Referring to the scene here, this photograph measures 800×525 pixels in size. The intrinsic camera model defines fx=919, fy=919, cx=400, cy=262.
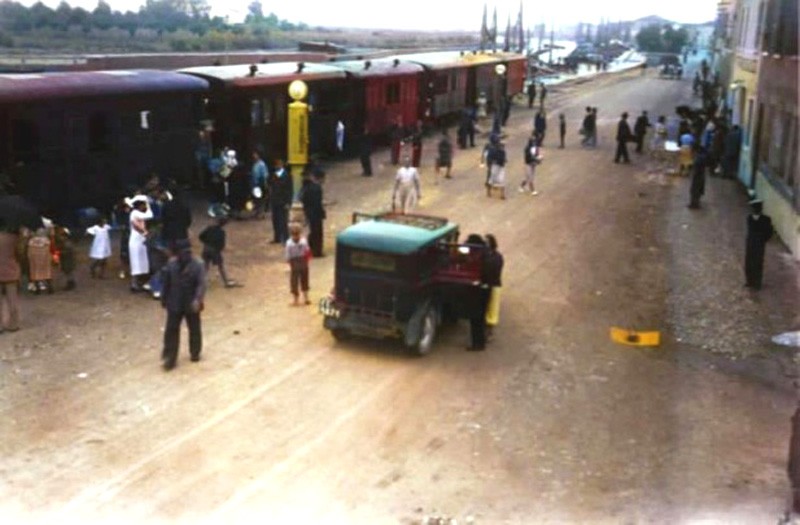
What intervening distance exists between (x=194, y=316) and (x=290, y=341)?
1513 mm

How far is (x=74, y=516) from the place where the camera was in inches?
285

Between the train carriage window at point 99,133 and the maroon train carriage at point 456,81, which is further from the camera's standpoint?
the maroon train carriage at point 456,81

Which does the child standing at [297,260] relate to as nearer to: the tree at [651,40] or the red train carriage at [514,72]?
the red train carriage at [514,72]

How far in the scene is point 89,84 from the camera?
17094mm

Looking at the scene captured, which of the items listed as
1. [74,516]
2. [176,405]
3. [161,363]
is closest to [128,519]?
[74,516]

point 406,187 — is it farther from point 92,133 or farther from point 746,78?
point 746,78

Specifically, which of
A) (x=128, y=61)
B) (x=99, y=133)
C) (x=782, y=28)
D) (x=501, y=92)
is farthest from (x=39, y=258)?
(x=501, y=92)

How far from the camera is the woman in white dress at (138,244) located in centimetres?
1320

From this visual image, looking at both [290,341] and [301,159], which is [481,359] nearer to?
[290,341]

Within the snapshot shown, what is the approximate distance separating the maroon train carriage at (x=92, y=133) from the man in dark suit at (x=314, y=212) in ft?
14.5

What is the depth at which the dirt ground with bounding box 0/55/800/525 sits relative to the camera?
7.70 meters

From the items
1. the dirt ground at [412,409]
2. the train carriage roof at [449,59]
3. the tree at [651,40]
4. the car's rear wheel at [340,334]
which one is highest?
the tree at [651,40]

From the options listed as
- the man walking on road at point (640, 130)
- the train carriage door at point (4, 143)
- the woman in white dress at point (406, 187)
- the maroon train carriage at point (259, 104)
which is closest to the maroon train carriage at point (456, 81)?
the man walking on road at point (640, 130)

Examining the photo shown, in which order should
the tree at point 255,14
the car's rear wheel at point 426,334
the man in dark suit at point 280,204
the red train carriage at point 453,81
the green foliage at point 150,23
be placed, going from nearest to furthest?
the car's rear wheel at point 426,334 → the man in dark suit at point 280,204 → the red train carriage at point 453,81 → the green foliage at point 150,23 → the tree at point 255,14
